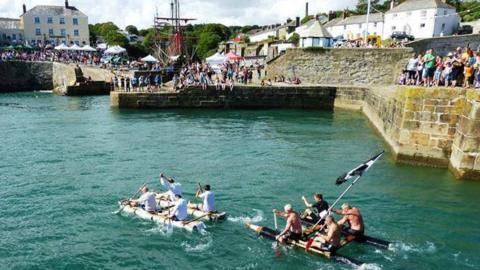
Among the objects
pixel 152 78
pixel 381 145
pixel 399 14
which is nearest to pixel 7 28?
pixel 152 78

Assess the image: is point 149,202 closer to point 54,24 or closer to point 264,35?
point 54,24

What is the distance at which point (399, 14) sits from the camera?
5906 cm

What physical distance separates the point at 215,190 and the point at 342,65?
28.6 m

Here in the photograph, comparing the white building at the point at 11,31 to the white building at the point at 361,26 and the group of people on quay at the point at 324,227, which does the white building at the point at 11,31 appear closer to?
the white building at the point at 361,26

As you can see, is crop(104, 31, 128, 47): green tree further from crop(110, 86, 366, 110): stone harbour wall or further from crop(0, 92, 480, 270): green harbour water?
crop(0, 92, 480, 270): green harbour water

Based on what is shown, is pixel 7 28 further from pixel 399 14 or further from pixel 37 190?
pixel 37 190

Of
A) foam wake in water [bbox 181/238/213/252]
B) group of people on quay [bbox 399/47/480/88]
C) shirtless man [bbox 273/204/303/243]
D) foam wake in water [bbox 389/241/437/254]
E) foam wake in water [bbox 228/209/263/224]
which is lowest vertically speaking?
foam wake in water [bbox 181/238/213/252]

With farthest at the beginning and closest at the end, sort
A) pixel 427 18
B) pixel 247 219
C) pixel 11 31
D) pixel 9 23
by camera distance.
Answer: pixel 9 23 → pixel 11 31 → pixel 427 18 → pixel 247 219

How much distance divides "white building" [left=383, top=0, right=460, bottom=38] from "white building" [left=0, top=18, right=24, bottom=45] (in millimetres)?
69869

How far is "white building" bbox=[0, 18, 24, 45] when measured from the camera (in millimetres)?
83938

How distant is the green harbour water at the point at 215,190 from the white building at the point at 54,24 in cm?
6017

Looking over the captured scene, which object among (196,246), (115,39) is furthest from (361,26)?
(196,246)

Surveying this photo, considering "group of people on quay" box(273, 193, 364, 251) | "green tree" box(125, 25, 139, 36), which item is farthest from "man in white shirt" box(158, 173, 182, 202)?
"green tree" box(125, 25, 139, 36)

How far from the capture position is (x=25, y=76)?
5875 centimetres
